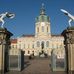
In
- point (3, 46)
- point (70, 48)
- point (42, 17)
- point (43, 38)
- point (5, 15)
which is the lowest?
point (70, 48)

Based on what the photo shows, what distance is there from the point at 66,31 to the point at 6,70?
17.9ft

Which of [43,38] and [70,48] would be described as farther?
[43,38]

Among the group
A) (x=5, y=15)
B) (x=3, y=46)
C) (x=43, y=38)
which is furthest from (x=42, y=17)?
(x=3, y=46)

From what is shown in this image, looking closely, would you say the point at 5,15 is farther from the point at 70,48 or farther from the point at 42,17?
the point at 42,17

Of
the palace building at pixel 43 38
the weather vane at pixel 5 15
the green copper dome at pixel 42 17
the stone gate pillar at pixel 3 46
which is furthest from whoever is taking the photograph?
the palace building at pixel 43 38

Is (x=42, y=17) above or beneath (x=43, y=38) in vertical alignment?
above

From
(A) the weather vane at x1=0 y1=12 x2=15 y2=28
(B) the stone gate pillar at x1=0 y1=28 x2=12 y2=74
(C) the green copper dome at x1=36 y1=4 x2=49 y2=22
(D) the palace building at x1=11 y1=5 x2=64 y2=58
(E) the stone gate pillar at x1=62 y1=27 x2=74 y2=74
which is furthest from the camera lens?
(D) the palace building at x1=11 y1=5 x2=64 y2=58

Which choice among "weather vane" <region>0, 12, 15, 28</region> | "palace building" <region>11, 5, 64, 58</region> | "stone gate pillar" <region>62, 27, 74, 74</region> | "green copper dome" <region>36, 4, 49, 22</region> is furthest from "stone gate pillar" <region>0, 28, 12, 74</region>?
"green copper dome" <region>36, 4, 49, 22</region>

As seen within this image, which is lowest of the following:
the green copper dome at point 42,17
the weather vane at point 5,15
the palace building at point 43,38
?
the weather vane at point 5,15

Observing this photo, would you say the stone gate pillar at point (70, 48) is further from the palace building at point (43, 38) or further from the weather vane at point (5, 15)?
the palace building at point (43, 38)

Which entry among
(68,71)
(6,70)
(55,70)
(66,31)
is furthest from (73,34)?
(6,70)

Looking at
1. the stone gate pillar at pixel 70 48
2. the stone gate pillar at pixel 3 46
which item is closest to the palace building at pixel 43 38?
the stone gate pillar at pixel 3 46

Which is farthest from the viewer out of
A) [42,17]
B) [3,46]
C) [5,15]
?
[42,17]

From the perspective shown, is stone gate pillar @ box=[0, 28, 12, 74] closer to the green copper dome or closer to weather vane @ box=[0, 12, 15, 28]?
weather vane @ box=[0, 12, 15, 28]
